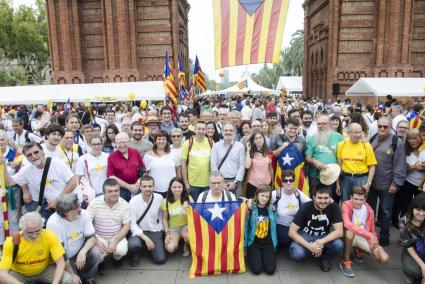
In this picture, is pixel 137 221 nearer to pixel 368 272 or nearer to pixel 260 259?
pixel 260 259

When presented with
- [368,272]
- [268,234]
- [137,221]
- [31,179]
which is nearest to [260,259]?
[268,234]

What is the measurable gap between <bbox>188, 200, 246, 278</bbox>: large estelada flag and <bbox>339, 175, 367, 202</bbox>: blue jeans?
187 cm

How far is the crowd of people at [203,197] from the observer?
4500 millimetres

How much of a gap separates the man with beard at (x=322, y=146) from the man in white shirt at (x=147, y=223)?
265cm

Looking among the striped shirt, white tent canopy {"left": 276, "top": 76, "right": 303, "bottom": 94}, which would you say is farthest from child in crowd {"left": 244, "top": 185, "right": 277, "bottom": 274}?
white tent canopy {"left": 276, "top": 76, "right": 303, "bottom": 94}

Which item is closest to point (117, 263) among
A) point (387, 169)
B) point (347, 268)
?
point (347, 268)

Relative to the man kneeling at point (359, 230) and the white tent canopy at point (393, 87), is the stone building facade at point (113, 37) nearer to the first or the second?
the white tent canopy at point (393, 87)

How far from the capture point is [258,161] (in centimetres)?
561

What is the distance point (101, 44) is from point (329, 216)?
84.2 ft

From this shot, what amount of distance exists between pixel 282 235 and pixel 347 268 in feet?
3.27

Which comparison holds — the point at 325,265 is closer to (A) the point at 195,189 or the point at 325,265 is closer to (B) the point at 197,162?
(A) the point at 195,189

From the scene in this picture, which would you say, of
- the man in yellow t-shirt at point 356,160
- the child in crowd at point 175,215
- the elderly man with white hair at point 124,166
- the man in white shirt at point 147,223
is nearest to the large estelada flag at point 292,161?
the man in yellow t-shirt at point 356,160

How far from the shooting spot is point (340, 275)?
4.79m

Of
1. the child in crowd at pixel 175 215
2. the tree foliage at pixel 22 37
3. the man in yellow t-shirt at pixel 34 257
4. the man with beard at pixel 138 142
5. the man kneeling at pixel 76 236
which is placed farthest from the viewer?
the tree foliage at pixel 22 37
